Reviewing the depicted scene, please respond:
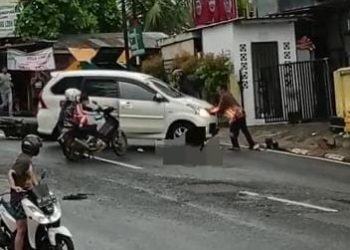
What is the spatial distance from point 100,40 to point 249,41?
29.5 ft

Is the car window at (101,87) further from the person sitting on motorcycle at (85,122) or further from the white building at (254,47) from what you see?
the white building at (254,47)

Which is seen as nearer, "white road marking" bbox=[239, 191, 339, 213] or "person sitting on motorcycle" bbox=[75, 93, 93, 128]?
"white road marking" bbox=[239, 191, 339, 213]

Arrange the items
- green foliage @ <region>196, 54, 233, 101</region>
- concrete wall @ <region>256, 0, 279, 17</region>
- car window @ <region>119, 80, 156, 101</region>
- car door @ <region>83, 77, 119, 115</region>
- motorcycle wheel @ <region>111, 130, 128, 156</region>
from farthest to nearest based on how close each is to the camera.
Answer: concrete wall @ <region>256, 0, 279, 17</region> < green foliage @ <region>196, 54, 233, 101</region> < car door @ <region>83, 77, 119, 115</region> < car window @ <region>119, 80, 156, 101</region> < motorcycle wheel @ <region>111, 130, 128, 156</region>

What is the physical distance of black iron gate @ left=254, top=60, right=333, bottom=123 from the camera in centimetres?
2355

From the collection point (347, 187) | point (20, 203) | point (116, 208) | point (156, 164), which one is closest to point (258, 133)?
point (156, 164)

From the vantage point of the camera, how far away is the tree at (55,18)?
3266 cm

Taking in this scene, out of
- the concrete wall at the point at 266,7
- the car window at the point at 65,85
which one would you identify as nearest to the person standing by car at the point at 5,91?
the car window at the point at 65,85

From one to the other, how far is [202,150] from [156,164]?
1.73 m

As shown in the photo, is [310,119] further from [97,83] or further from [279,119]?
[97,83]

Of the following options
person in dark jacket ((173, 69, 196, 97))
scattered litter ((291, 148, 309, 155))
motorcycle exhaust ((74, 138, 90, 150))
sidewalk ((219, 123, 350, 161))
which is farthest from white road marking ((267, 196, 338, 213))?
person in dark jacket ((173, 69, 196, 97))

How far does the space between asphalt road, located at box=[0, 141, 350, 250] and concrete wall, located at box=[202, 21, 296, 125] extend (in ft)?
20.7

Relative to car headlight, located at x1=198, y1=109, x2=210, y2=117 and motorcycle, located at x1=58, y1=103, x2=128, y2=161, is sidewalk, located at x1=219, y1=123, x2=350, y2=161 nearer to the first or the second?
car headlight, located at x1=198, y1=109, x2=210, y2=117

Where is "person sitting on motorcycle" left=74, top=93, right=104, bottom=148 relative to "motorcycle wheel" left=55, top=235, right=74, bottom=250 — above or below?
above

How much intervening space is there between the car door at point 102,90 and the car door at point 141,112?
213 millimetres
